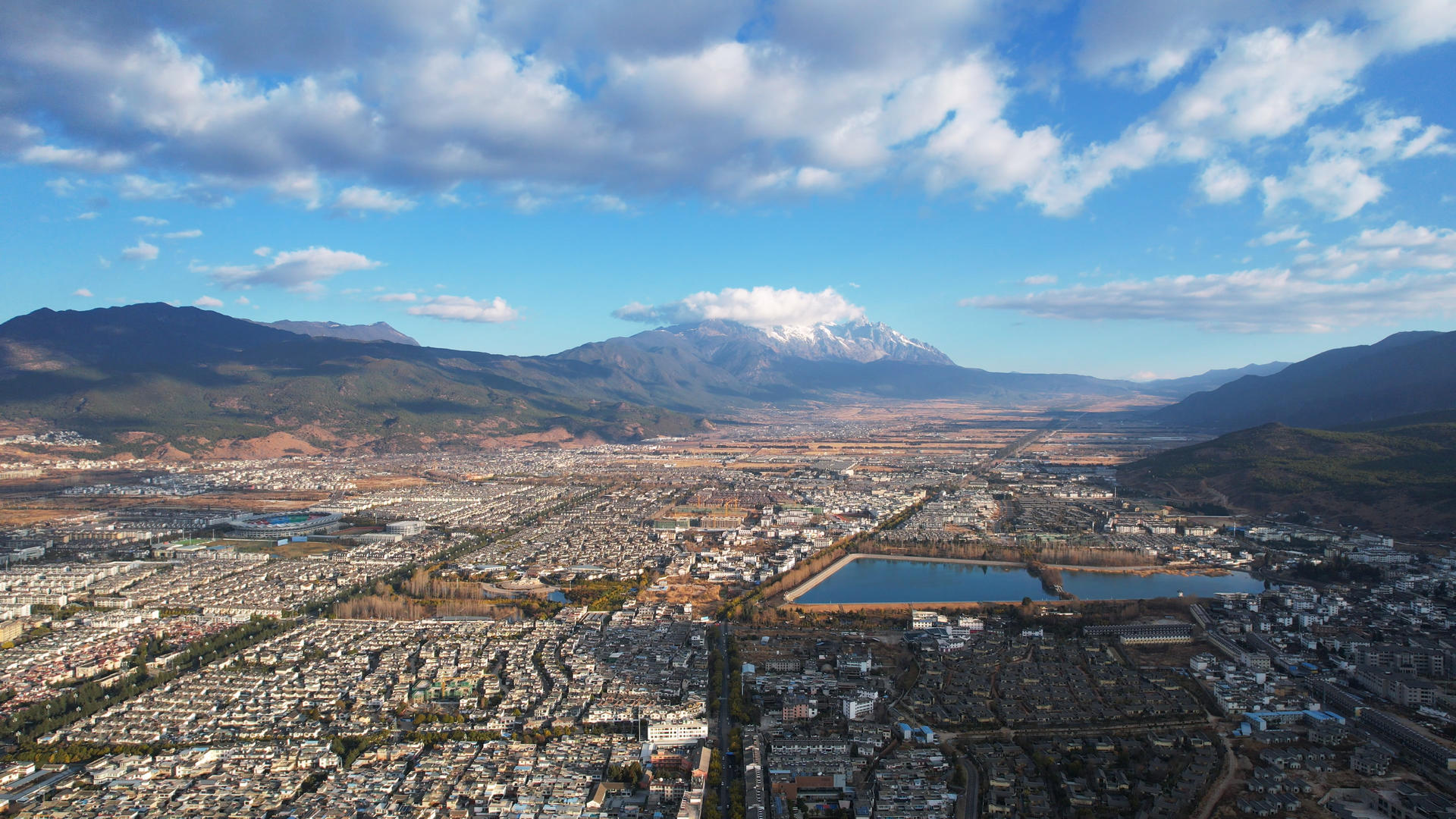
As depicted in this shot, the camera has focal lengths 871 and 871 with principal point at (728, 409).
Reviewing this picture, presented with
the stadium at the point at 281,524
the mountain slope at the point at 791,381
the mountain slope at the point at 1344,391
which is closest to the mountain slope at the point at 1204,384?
the mountain slope at the point at 791,381

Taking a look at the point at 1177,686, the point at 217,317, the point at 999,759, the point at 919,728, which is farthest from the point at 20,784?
the point at 217,317

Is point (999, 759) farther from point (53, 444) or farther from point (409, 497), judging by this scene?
point (53, 444)

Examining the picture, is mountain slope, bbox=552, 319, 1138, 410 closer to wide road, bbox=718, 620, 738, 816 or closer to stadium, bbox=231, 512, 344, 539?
stadium, bbox=231, 512, 344, 539

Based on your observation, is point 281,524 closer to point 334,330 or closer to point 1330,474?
point 1330,474

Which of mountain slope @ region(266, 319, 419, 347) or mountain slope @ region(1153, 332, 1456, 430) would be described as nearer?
mountain slope @ region(1153, 332, 1456, 430)

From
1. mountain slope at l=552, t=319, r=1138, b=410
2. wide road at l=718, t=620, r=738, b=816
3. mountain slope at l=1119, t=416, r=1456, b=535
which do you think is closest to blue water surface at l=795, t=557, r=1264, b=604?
wide road at l=718, t=620, r=738, b=816
